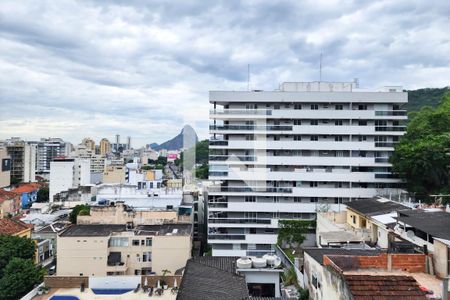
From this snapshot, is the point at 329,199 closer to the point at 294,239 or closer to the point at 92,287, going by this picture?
the point at 294,239

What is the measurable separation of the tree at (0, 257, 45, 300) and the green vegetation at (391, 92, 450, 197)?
83.5ft

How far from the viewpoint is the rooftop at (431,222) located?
11923 millimetres

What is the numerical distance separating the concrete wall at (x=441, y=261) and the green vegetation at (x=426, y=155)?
17945 millimetres

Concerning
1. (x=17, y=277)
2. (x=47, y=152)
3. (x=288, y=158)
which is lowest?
(x=17, y=277)

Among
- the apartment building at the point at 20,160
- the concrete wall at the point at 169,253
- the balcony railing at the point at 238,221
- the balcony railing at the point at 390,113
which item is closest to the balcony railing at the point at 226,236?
the balcony railing at the point at 238,221

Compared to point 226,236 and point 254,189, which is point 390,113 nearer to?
point 254,189

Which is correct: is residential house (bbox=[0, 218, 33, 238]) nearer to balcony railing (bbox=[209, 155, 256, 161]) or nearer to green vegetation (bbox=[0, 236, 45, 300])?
green vegetation (bbox=[0, 236, 45, 300])

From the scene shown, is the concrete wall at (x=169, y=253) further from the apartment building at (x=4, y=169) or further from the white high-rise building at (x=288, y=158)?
the apartment building at (x=4, y=169)

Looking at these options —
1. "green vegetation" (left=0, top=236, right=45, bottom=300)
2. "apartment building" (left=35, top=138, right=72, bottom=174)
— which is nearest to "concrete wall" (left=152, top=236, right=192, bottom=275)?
"green vegetation" (left=0, top=236, right=45, bottom=300)

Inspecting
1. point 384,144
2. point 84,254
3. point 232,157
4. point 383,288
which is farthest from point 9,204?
point 383,288

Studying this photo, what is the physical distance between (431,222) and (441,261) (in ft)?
16.5

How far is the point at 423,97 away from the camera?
5884cm

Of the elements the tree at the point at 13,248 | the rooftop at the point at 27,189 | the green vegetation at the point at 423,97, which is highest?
the green vegetation at the point at 423,97

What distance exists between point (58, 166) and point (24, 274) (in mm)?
46160
